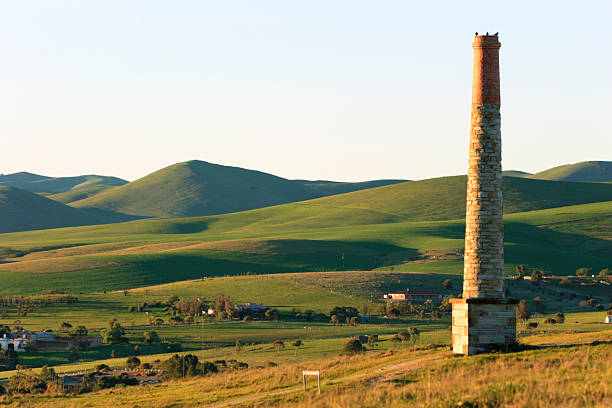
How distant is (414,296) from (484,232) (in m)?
90.7

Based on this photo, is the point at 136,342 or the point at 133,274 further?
the point at 133,274

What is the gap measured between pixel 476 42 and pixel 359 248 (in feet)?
481

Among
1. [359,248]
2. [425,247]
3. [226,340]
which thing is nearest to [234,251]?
[359,248]

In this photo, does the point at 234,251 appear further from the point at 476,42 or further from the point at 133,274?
the point at 476,42

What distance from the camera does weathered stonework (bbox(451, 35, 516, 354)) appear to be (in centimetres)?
3888

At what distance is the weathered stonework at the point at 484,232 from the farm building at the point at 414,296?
288ft

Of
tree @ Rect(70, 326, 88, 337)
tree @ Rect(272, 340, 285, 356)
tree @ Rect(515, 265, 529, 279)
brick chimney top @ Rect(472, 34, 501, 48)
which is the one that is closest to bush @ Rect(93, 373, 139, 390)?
tree @ Rect(272, 340, 285, 356)

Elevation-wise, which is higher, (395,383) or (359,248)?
(359,248)

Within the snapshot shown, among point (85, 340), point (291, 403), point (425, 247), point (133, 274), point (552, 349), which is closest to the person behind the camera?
point (291, 403)

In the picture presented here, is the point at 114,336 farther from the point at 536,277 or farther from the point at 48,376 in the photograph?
the point at 536,277

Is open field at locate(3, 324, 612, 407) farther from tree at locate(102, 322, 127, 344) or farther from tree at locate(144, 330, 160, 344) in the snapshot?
tree at locate(144, 330, 160, 344)

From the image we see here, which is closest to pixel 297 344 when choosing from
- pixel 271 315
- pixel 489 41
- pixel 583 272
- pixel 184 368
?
pixel 184 368

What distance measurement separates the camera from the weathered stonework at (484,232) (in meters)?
38.9

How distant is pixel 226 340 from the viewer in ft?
318
